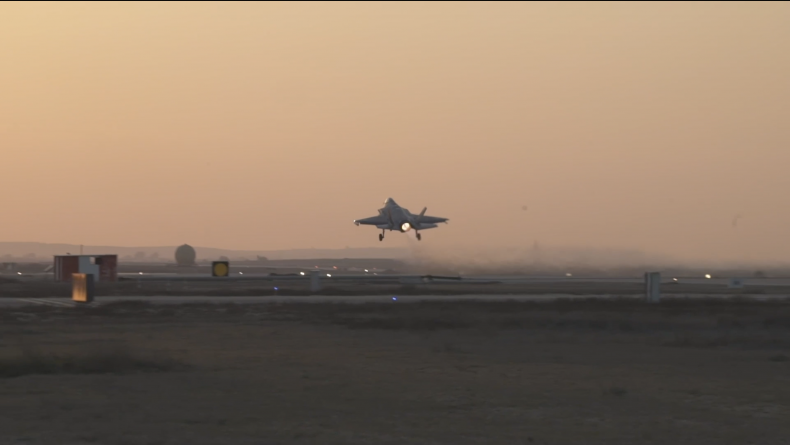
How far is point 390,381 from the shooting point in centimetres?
2009

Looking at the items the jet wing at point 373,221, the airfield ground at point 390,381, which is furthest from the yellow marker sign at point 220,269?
the airfield ground at point 390,381

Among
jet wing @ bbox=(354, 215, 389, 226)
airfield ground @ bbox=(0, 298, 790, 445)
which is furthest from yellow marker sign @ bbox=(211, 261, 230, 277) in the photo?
airfield ground @ bbox=(0, 298, 790, 445)

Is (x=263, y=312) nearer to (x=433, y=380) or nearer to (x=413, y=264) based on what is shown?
(x=433, y=380)

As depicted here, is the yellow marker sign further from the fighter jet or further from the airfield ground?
the airfield ground

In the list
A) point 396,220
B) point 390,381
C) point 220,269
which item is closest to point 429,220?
point 396,220

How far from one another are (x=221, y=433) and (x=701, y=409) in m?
8.92

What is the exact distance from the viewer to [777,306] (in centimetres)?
5006

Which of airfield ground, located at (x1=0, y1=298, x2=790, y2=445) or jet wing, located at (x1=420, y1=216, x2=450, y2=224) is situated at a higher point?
jet wing, located at (x1=420, y1=216, x2=450, y2=224)

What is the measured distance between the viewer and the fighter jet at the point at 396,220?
3460 inches

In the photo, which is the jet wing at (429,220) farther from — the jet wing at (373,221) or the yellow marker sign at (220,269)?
the yellow marker sign at (220,269)

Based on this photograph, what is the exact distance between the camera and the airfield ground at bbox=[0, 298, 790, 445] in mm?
14312

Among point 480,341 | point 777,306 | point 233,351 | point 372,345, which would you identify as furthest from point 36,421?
point 777,306

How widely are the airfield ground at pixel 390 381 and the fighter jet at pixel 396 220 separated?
4927 cm

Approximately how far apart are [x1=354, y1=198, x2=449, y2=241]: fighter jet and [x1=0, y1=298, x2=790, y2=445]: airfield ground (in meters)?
49.3
